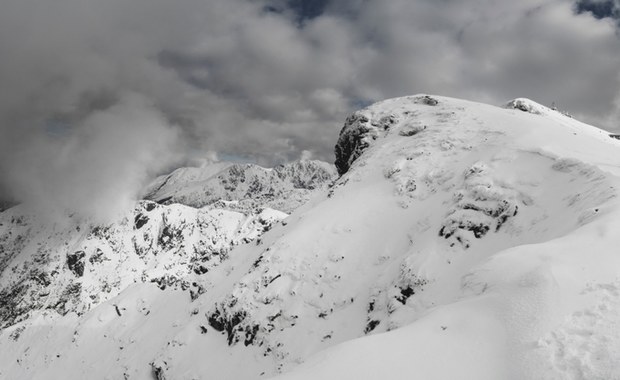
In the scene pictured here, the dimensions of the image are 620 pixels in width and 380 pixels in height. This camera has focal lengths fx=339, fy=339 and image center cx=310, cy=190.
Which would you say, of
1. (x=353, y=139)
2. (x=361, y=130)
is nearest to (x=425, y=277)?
(x=361, y=130)

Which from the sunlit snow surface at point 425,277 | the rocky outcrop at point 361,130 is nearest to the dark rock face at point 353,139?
the rocky outcrop at point 361,130

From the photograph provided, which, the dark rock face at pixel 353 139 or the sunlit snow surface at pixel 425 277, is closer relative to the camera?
the sunlit snow surface at pixel 425 277

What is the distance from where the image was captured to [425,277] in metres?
20.6

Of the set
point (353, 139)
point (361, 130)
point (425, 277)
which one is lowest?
point (425, 277)

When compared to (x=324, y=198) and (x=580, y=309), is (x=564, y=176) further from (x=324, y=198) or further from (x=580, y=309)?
(x=324, y=198)

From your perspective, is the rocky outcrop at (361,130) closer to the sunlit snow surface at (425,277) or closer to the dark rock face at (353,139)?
the dark rock face at (353,139)

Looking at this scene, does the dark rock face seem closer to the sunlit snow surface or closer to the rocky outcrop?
the rocky outcrop

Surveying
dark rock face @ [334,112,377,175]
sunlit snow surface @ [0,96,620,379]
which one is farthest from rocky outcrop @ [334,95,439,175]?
sunlit snow surface @ [0,96,620,379]

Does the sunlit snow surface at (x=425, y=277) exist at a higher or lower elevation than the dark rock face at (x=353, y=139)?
lower

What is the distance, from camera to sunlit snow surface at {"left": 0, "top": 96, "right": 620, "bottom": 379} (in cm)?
909

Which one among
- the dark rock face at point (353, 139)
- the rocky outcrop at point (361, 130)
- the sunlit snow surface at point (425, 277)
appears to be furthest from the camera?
the dark rock face at point (353, 139)

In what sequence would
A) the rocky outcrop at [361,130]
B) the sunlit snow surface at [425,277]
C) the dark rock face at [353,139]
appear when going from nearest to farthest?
the sunlit snow surface at [425,277] → the rocky outcrop at [361,130] → the dark rock face at [353,139]

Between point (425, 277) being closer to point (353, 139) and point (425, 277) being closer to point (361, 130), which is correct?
point (361, 130)

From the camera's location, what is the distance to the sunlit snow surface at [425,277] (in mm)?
9086
